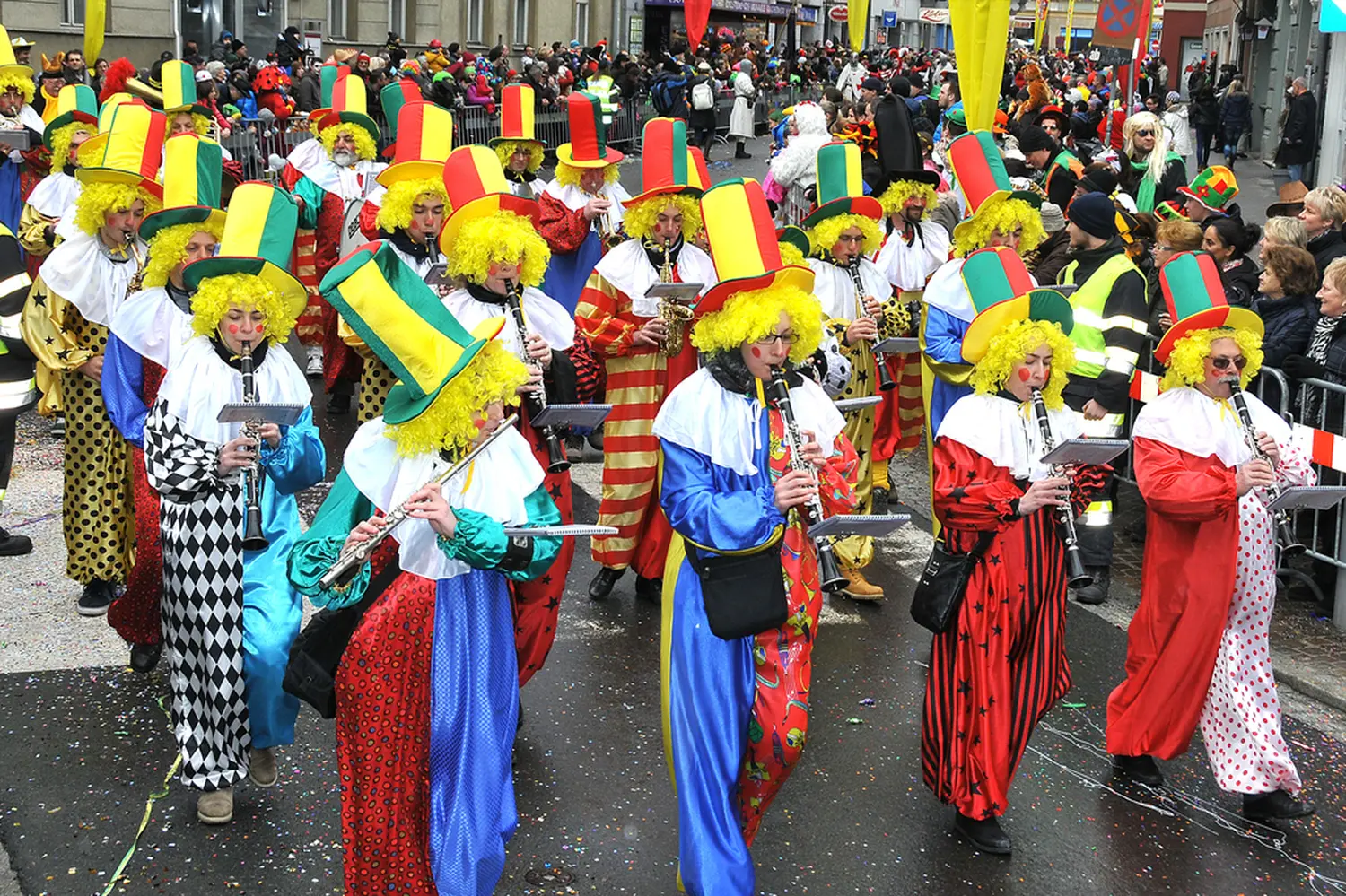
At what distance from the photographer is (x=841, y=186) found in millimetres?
8055

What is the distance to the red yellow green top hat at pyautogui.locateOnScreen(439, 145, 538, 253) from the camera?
6.16 meters

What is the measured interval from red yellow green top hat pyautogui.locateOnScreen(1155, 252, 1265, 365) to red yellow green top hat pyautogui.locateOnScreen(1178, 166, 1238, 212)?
174 inches

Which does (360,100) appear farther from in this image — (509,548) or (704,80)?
(704,80)

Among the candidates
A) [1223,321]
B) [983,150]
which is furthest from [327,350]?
[1223,321]

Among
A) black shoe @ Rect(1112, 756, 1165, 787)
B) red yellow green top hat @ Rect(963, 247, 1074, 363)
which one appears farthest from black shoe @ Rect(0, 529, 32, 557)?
black shoe @ Rect(1112, 756, 1165, 787)

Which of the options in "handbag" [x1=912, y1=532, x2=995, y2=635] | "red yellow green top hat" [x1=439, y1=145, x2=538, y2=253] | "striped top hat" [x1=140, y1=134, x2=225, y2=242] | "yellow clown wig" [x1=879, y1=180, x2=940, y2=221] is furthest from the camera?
"yellow clown wig" [x1=879, y1=180, x2=940, y2=221]

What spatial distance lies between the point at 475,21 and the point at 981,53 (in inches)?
1319

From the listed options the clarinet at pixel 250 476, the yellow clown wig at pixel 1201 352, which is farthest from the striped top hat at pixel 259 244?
the yellow clown wig at pixel 1201 352

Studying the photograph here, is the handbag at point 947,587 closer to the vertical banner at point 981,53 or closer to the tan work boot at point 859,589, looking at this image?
the tan work boot at point 859,589

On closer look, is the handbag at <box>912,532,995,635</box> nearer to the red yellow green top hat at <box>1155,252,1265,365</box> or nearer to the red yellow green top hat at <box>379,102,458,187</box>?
the red yellow green top hat at <box>1155,252,1265,365</box>

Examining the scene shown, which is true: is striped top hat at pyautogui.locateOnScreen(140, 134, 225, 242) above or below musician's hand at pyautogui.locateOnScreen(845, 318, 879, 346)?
above

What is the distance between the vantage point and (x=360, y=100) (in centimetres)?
1165

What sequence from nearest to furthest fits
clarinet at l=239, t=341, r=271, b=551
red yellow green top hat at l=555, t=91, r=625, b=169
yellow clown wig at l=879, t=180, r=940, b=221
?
clarinet at l=239, t=341, r=271, b=551 < yellow clown wig at l=879, t=180, r=940, b=221 < red yellow green top hat at l=555, t=91, r=625, b=169

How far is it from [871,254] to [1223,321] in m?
3.02
